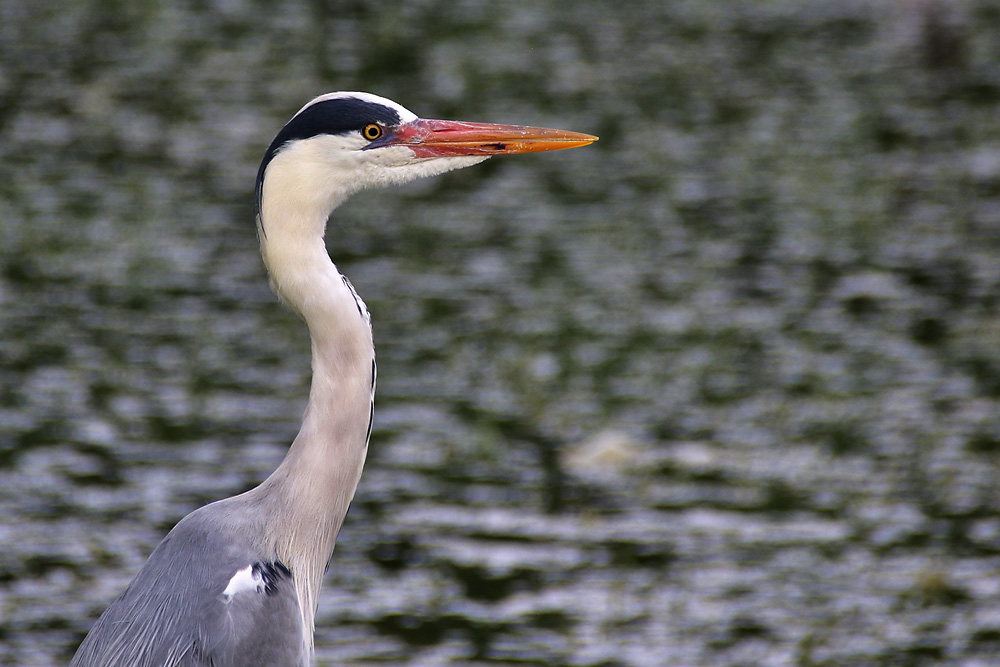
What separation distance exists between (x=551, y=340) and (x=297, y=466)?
13.1 feet

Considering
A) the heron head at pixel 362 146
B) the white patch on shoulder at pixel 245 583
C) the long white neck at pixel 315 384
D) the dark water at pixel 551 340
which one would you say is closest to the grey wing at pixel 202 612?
the white patch on shoulder at pixel 245 583

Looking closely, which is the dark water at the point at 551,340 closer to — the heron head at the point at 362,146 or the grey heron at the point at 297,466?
the grey heron at the point at 297,466

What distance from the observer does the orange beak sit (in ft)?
12.4

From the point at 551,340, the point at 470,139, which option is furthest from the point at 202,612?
the point at 551,340

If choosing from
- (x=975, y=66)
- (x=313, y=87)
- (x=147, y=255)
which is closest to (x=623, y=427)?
(x=147, y=255)

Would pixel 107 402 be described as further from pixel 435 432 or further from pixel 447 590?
pixel 447 590

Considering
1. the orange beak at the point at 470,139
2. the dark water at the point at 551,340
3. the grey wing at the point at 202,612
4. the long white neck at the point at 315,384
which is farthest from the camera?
the dark water at the point at 551,340

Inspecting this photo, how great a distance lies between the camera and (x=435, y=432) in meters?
6.82

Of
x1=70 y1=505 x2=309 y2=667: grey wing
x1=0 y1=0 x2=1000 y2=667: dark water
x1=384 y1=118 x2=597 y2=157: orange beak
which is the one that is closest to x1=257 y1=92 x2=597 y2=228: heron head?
x1=384 y1=118 x2=597 y2=157: orange beak

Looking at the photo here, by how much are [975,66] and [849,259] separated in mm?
4431

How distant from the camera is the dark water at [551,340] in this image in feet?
18.7

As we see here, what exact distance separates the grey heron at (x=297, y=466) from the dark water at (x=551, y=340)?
164 centimetres

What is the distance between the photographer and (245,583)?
3.58m

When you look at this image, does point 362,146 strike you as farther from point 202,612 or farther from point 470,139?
point 202,612
